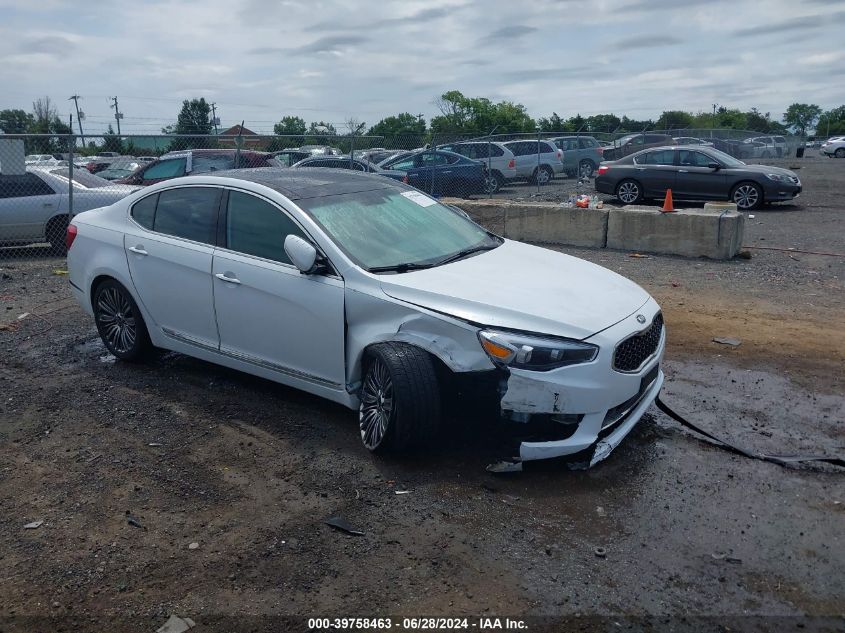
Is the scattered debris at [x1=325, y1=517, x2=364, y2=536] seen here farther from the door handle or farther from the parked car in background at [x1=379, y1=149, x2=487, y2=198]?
the parked car in background at [x1=379, y1=149, x2=487, y2=198]

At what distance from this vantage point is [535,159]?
25.1 m

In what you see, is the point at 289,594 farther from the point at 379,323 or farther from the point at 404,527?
the point at 379,323

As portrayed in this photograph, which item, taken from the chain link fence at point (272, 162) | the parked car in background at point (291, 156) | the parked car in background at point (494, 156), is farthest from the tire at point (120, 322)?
the parked car in background at point (494, 156)

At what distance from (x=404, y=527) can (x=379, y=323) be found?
4.30 feet

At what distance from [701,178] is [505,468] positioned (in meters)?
15.5

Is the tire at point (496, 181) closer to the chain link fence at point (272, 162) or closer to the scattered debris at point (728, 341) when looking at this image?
the chain link fence at point (272, 162)

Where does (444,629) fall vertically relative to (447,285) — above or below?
below

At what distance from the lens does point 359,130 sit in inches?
910

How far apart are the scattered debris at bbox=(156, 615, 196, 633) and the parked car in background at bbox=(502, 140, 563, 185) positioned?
2168cm

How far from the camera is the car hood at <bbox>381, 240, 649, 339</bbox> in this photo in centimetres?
452

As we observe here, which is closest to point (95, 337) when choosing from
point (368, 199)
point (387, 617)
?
point (368, 199)

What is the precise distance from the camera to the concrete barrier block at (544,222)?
1270 centimetres

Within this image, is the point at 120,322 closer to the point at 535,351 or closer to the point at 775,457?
the point at 535,351

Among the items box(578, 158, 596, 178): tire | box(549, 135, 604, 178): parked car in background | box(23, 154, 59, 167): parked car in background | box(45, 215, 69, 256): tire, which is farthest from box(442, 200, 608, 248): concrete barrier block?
box(578, 158, 596, 178): tire
